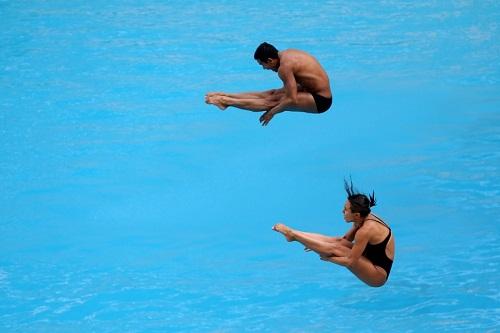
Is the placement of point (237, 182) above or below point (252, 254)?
above

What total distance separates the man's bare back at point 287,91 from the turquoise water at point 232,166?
2.33 m

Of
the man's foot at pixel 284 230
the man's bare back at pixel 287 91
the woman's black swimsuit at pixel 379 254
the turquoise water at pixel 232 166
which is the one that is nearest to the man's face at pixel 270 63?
the man's bare back at pixel 287 91

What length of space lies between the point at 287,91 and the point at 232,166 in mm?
4073

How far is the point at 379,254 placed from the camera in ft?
36.3

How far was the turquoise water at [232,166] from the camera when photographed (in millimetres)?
13164

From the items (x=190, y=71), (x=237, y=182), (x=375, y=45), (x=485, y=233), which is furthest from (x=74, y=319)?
(x=375, y=45)

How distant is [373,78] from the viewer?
18016 mm

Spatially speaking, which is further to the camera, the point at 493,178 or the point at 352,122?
the point at 352,122

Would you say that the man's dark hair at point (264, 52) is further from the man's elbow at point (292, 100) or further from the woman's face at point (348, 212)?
the woman's face at point (348, 212)

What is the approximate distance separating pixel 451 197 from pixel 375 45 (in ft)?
15.5

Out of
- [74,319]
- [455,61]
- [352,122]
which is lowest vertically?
[74,319]

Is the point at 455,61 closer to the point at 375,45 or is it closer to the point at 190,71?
the point at 375,45

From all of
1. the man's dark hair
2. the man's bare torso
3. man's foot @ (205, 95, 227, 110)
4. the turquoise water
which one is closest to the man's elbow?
the man's bare torso

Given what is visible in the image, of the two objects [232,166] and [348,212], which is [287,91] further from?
[232,166]
